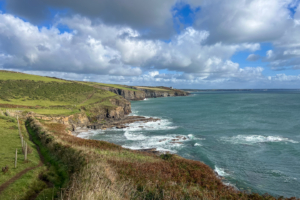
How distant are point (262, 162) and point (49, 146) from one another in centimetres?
3278

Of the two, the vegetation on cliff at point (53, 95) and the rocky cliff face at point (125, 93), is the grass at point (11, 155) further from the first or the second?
the rocky cliff face at point (125, 93)

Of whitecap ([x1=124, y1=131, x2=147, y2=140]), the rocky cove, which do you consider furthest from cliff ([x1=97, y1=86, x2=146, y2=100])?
whitecap ([x1=124, y1=131, x2=147, y2=140])

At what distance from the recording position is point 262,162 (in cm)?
3027

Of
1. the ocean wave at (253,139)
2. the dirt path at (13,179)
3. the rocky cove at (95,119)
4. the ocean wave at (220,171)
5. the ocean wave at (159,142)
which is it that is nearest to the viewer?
the dirt path at (13,179)

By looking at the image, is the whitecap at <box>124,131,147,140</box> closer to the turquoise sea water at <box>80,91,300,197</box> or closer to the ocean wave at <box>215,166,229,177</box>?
the turquoise sea water at <box>80,91,300,197</box>

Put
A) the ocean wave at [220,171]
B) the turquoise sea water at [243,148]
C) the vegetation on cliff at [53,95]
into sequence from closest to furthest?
the turquoise sea water at [243,148] < the ocean wave at [220,171] < the vegetation on cliff at [53,95]

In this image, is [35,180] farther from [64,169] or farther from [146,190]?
[146,190]

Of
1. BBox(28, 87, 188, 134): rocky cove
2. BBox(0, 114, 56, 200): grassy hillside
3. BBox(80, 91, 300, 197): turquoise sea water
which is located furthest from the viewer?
BBox(28, 87, 188, 134): rocky cove

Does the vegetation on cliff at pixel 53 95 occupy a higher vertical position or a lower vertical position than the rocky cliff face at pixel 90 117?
higher

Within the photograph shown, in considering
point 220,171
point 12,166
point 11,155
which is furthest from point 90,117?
point 12,166

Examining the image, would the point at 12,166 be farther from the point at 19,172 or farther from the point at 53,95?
the point at 53,95

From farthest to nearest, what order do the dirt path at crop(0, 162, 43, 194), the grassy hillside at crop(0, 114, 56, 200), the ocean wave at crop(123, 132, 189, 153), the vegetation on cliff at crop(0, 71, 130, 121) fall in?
the vegetation on cliff at crop(0, 71, 130, 121) < the ocean wave at crop(123, 132, 189, 153) < the dirt path at crop(0, 162, 43, 194) < the grassy hillside at crop(0, 114, 56, 200)

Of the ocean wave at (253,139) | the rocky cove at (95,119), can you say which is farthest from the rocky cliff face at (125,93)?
the ocean wave at (253,139)

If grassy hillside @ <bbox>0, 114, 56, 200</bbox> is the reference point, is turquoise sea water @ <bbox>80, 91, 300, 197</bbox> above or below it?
below
